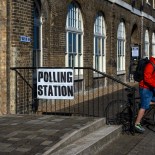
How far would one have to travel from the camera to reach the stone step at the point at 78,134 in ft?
22.9

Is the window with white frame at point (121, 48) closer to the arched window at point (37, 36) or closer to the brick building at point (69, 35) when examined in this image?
the brick building at point (69, 35)

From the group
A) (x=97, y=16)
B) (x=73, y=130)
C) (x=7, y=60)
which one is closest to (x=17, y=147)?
(x=73, y=130)

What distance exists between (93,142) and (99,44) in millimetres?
12349

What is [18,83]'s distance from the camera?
10.8m

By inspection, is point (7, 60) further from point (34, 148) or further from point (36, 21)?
point (34, 148)

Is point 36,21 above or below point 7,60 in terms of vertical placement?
above

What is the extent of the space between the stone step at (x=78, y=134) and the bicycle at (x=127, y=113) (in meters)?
0.45

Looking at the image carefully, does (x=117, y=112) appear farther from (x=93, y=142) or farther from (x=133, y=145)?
(x=93, y=142)

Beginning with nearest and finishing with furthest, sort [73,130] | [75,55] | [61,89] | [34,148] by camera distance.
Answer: [34,148] → [73,130] → [61,89] → [75,55]

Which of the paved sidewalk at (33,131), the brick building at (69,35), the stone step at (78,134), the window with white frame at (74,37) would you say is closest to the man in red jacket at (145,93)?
the stone step at (78,134)

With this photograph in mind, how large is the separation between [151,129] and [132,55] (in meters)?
15.2

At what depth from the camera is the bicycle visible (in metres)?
9.55

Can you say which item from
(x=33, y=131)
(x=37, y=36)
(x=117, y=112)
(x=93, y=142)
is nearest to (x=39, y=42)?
(x=37, y=36)

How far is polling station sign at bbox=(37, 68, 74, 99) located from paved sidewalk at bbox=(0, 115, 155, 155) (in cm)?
54
